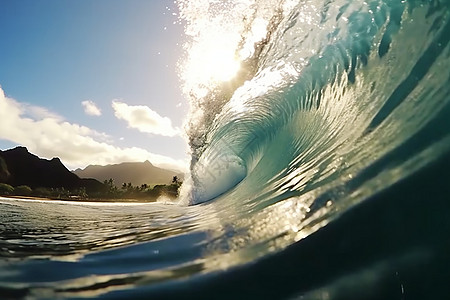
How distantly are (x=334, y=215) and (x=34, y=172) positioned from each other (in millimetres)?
83667

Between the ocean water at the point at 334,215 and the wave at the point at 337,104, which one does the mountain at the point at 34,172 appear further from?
the ocean water at the point at 334,215

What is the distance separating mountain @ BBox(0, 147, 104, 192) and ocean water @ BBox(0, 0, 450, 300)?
67063 millimetres

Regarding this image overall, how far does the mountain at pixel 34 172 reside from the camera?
237 feet

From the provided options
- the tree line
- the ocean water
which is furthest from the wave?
the tree line

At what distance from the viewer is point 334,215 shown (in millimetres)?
1961

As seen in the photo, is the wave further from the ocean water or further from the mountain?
the mountain

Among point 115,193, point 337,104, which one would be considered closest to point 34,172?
point 115,193

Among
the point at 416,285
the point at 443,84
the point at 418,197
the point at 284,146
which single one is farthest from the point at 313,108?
the point at 416,285

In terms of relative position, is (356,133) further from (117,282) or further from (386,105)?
(117,282)

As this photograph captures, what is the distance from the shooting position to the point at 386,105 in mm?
3059

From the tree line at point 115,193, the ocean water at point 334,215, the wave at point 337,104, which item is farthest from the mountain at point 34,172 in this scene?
the ocean water at point 334,215

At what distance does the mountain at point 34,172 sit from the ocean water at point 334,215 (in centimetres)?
6706

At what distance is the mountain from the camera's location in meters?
72.3

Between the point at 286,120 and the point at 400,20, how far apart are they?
5.99ft
